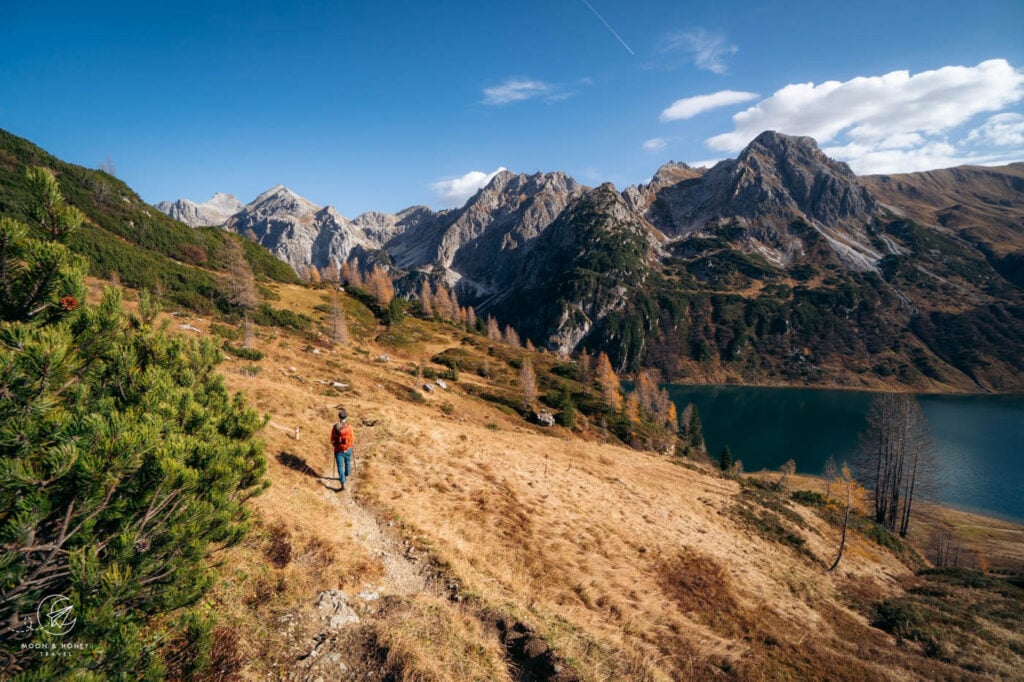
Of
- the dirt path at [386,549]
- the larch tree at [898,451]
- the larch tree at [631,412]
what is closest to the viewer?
the dirt path at [386,549]

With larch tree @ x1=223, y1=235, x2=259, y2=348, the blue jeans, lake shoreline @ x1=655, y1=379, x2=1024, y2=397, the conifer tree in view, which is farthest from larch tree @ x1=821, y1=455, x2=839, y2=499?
lake shoreline @ x1=655, y1=379, x2=1024, y2=397

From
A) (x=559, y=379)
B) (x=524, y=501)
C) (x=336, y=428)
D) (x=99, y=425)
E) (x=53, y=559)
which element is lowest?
(x=559, y=379)

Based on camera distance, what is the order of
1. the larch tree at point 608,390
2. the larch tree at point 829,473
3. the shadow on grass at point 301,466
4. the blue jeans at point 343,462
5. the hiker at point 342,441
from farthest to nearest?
the larch tree at point 608,390 < the larch tree at point 829,473 < the shadow on grass at point 301,466 < the blue jeans at point 343,462 < the hiker at point 342,441

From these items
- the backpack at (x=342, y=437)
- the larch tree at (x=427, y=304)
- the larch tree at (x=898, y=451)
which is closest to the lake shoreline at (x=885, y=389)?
the larch tree at (x=427, y=304)

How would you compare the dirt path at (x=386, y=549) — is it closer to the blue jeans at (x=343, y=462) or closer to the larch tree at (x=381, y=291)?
the blue jeans at (x=343, y=462)

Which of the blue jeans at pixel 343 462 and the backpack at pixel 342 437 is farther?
the blue jeans at pixel 343 462

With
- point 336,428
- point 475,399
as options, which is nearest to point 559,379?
point 475,399

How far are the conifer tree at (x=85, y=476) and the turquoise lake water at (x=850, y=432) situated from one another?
3146 inches

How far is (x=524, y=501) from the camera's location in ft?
64.6

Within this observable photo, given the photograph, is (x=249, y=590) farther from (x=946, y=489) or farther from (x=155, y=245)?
(x=946, y=489)

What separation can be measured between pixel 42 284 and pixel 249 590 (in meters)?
7.20

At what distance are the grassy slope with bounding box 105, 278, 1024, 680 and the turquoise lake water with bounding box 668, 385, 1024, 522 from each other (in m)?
51.4

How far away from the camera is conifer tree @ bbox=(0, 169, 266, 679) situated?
3.53 m

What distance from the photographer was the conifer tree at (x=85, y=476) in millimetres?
3531
